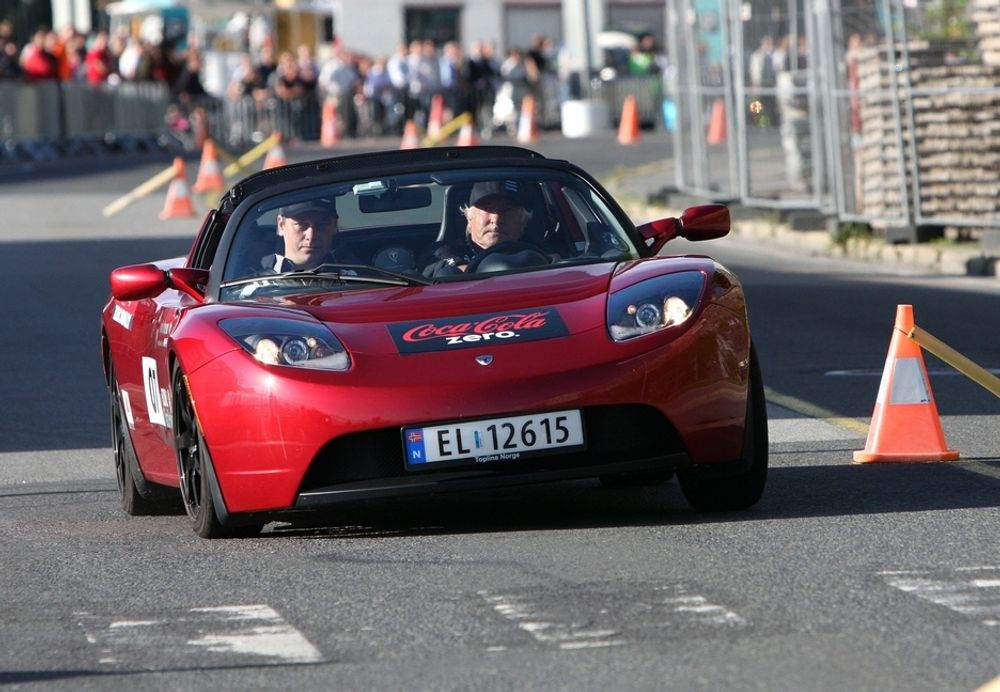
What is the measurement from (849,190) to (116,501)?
42.4ft

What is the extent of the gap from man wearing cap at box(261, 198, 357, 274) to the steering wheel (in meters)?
0.43

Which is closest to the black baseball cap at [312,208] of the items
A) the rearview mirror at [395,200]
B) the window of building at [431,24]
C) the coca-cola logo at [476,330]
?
the rearview mirror at [395,200]

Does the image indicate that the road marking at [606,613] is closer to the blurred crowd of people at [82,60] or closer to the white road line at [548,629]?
the white road line at [548,629]

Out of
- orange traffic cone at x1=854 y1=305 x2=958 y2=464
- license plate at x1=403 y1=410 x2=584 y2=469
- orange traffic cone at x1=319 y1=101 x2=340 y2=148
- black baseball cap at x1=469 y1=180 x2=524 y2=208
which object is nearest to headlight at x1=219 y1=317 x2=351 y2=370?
license plate at x1=403 y1=410 x2=584 y2=469

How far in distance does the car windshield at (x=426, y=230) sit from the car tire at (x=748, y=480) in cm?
79

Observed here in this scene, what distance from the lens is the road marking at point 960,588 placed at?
214 inches

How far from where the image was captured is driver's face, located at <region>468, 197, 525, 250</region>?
308 inches

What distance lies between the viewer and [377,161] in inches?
324

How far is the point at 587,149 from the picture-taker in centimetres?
3962

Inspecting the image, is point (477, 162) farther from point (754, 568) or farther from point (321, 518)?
point (754, 568)

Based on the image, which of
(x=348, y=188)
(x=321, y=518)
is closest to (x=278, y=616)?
(x=321, y=518)

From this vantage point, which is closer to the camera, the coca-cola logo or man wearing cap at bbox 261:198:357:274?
the coca-cola logo

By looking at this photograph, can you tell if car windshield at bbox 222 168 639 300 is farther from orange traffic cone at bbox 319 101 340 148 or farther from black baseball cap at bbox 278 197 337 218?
orange traffic cone at bbox 319 101 340 148

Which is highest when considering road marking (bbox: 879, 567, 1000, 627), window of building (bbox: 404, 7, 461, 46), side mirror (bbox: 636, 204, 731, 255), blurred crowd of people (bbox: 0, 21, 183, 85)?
window of building (bbox: 404, 7, 461, 46)
